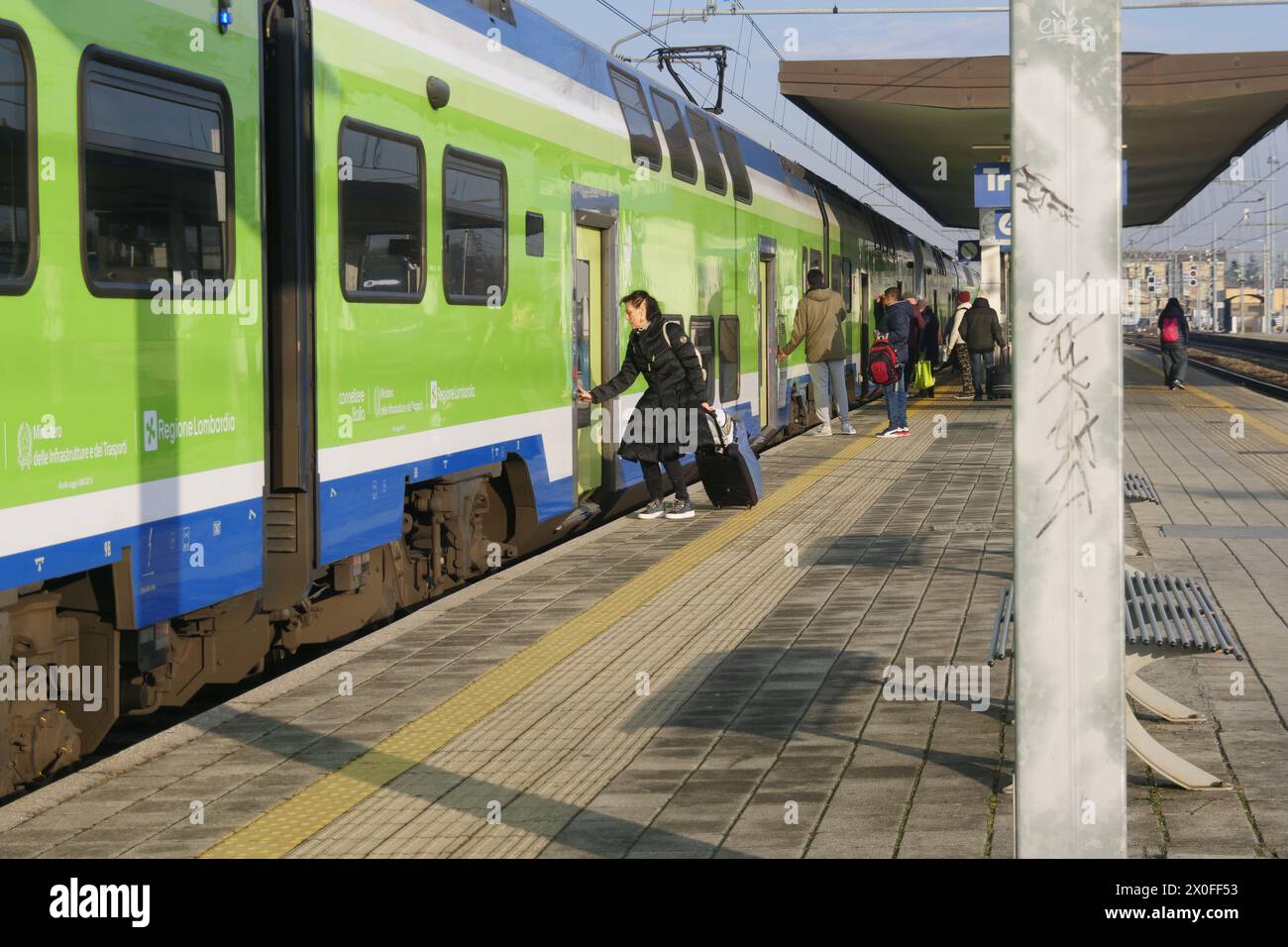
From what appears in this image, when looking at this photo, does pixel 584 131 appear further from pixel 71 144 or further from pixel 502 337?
pixel 71 144

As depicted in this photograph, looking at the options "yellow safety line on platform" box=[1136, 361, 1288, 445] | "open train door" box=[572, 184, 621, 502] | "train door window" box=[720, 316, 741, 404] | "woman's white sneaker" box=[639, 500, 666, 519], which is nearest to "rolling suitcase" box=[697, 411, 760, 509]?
"woman's white sneaker" box=[639, 500, 666, 519]

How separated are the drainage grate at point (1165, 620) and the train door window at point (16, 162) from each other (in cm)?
308

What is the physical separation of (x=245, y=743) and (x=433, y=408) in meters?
3.01

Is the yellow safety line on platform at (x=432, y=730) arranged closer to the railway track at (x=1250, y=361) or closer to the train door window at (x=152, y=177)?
the train door window at (x=152, y=177)

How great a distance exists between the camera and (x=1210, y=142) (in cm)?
2777

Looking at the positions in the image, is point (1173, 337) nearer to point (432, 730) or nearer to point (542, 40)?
point (542, 40)

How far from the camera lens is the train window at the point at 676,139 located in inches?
536

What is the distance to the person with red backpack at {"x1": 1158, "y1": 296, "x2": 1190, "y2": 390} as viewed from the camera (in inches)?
1121

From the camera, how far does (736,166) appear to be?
16.3 metres

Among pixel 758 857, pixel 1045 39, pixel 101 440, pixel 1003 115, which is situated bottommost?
pixel 758 857

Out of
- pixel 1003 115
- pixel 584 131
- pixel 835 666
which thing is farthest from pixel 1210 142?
pixel 835 666

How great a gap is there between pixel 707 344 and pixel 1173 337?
51.4 ft

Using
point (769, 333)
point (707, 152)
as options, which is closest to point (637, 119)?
point (707, 152)

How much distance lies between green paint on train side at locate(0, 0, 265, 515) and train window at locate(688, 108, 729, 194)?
8359mm
